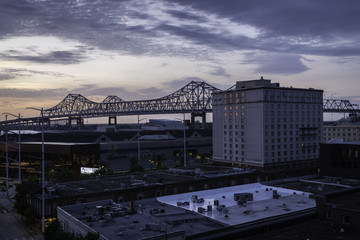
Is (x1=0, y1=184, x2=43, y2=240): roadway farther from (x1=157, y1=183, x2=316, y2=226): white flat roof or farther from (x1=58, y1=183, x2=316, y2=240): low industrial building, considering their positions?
(x1=157, y1=183, x2=316, y2=226): white flat roof

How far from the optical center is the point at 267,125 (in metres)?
90.1

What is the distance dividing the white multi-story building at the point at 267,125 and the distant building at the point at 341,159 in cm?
1389

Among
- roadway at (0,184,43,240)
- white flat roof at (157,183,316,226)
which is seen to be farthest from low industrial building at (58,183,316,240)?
roadway at (0,184,43,240)

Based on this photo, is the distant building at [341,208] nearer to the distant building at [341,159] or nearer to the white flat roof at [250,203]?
the white flat roof at [250,203]

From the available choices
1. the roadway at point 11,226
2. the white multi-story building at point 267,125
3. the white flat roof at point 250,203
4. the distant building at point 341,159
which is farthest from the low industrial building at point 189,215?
the white multi-story building at point 267,125

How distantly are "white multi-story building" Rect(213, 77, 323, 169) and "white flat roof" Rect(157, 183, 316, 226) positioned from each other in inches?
939

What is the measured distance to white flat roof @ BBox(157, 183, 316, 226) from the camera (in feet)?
151

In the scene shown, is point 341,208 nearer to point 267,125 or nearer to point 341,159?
point 341,159

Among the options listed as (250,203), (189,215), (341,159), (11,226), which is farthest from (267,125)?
(11,226)

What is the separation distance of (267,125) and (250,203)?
39.1 meters

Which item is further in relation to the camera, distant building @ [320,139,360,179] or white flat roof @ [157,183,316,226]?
distant building @ [320,139,360,179]

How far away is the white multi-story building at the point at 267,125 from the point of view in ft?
295

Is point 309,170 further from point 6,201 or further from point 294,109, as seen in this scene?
point 6,201

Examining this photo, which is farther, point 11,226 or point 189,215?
point 11,226
